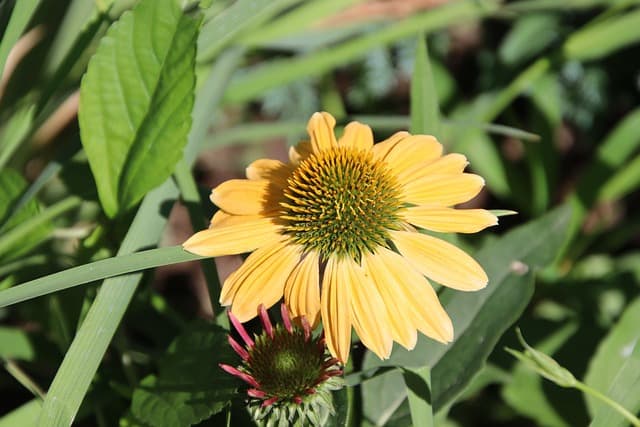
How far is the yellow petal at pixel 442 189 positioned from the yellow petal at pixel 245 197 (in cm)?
15

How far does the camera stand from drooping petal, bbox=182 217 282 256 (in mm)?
714

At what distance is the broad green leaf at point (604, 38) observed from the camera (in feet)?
4.24

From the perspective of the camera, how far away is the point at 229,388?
731 mm

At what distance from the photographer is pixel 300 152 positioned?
2.85 ft

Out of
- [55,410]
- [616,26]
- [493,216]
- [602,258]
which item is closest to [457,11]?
[616,26]

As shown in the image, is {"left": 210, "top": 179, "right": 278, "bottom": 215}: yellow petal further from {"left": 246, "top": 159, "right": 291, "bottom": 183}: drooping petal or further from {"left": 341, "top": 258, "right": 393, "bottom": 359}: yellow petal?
{"left": 341, "top": 258, "right": 393, "bottom": 359}: yellow petal

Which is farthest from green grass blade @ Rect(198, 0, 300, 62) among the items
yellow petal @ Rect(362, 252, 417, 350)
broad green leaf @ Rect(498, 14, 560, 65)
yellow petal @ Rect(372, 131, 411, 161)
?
broad green leaf @ Rect(498, 14, 560, 65)

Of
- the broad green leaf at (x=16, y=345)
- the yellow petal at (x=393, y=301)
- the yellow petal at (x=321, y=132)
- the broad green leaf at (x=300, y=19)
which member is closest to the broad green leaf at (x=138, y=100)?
the yellow petal at (x=321, y=132)

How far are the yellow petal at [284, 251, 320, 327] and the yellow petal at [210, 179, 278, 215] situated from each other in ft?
0.29

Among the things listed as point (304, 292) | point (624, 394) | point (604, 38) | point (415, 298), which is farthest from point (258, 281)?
point (604, 38)

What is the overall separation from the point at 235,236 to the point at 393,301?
17 cm

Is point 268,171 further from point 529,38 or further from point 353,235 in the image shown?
point 529,38

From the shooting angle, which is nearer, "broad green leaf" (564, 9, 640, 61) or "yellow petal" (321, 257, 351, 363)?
"yellow petal" (321, 257, 351, 363)

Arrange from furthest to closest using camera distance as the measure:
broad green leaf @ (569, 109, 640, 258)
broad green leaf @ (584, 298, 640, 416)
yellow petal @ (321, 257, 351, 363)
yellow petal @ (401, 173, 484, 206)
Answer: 1. broad green leaf @ (569, 109, 640, 258)
2. broad green leaf @ (584, 298, 640, 416)
3. yellow petal @ (401, 173, 484, 206)
4. yellow petal @ (321, 257, 351, 363)
